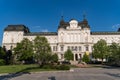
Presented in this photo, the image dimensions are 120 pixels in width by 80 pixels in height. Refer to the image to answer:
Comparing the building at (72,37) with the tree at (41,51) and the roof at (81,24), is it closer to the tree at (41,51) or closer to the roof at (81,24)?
the roof at (81,24)

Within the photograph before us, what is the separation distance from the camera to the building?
8712cm

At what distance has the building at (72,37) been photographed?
8712 cm

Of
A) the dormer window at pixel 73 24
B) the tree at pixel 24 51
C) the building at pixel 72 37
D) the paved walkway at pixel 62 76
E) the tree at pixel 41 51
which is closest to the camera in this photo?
the paved walkway at pixel 62 76

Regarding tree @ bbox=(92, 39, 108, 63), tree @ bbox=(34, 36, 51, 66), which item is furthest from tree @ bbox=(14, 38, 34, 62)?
tree @ bbox=(92, 39, 108, 63)

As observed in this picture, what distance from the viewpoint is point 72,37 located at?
88.2 m

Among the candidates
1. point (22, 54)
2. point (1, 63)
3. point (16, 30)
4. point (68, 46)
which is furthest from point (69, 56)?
point (16, 30)

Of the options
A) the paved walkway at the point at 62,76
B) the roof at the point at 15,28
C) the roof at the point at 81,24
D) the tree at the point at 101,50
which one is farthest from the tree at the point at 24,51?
the paved walkway at the point at 62,76

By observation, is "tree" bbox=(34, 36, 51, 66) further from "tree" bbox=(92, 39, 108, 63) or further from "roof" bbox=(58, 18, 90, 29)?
"roof" bbox=(58, 18, 90, 29)

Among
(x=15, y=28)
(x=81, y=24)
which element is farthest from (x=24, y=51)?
(x=81, y=24)

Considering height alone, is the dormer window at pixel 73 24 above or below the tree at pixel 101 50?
above

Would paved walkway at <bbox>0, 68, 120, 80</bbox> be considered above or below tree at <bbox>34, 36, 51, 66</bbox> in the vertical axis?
below

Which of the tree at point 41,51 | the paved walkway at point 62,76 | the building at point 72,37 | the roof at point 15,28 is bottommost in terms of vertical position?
the paved walkway at point 62,76

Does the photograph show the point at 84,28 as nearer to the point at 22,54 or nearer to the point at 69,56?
the point at 69,56

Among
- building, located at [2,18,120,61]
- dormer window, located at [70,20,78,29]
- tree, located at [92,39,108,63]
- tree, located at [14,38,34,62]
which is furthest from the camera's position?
dormer window, located at [70,20,78,29]
